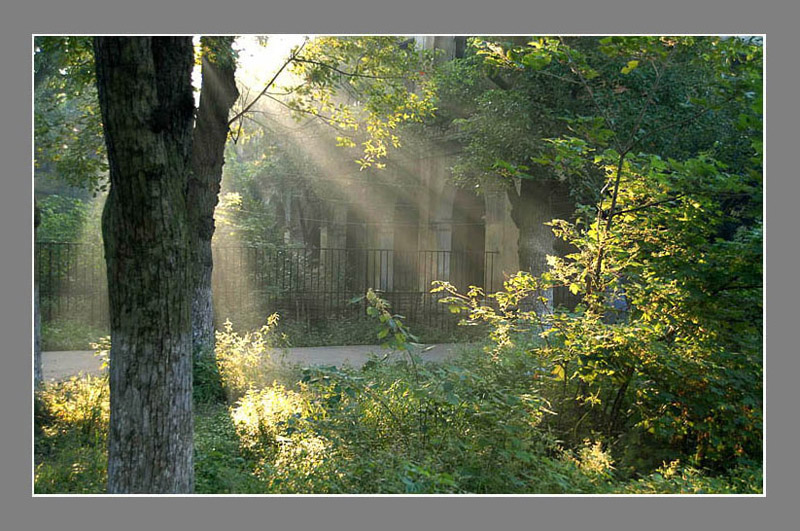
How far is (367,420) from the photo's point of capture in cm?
468

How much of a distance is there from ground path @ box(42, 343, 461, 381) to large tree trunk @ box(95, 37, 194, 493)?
293 cm

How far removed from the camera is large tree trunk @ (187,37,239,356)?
6473 millimetres

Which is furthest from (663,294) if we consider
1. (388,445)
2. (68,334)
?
(68,334)

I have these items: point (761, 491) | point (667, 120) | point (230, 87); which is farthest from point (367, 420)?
point (667, 120)

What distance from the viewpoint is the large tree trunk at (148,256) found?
322 cm

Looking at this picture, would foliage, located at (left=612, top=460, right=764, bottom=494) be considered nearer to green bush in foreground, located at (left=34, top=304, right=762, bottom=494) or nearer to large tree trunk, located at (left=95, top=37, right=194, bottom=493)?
green bush in foreground, located at (left=34, top=304, right=762, bottom=494)

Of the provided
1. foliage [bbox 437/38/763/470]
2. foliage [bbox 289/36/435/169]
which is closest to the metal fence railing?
foliage [bbox 289/36/435/169]

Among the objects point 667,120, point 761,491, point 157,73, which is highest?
point 667,120

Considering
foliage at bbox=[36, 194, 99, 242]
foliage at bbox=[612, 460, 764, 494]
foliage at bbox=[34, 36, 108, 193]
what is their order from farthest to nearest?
foliage at bbox=[36, 194, 99, 242]
foliage at bbox=[34, 36, 108, 193]
foliage at bbox=[612, 460, 764, 494]

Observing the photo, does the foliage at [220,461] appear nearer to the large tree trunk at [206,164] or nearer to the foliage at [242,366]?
the foliage at [242,366]

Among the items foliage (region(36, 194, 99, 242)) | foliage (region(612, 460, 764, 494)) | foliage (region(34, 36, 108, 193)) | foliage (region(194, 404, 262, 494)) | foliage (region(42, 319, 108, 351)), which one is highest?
foliage (region(34, 36, 108, 193))

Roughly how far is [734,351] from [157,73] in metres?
4.13

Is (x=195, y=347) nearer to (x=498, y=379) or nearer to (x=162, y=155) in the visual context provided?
(x=498, y=379)

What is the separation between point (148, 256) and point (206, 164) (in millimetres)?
3475
